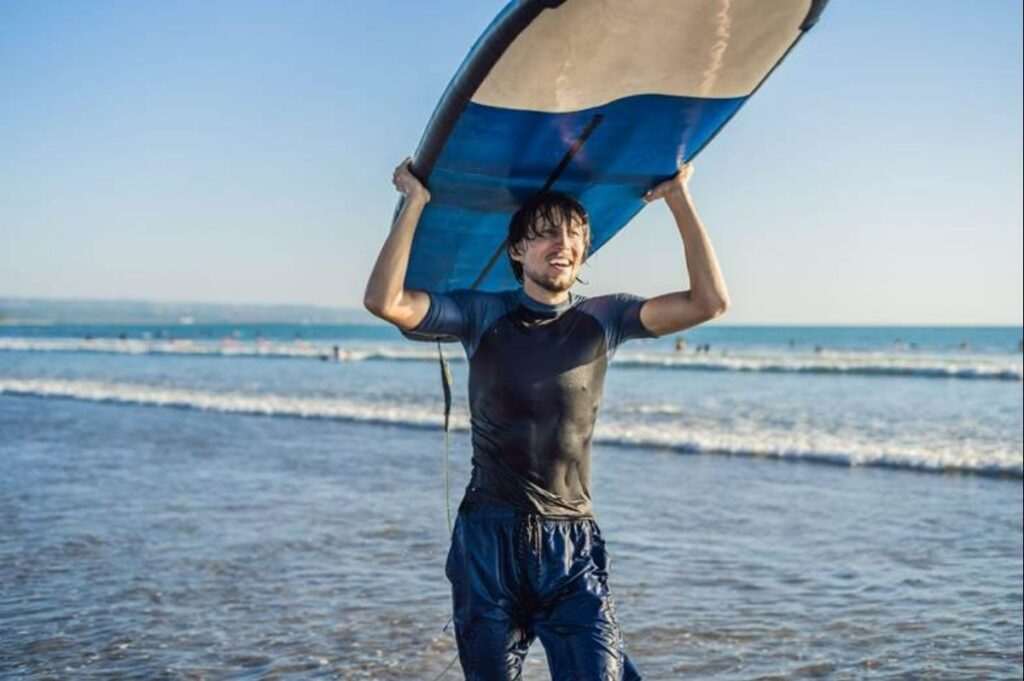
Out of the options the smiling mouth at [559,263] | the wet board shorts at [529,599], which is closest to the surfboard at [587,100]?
the smiling mouth at [559,263]

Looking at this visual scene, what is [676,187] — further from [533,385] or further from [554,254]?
[533,385]

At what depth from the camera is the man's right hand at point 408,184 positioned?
10.5 feet

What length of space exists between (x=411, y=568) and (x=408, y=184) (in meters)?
4.52

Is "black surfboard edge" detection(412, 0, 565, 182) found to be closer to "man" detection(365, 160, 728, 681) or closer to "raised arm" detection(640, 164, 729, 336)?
"man" detection(365, 160, 728, 681)

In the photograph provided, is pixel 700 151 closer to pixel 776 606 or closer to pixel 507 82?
pixel 507 82

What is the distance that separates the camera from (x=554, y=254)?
311 cm

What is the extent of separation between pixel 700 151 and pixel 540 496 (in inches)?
56.1

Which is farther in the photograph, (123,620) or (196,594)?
(196,594)

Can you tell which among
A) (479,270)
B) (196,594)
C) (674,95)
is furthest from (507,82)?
(196,594)

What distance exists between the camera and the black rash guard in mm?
3014

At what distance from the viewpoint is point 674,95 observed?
3.29 metres

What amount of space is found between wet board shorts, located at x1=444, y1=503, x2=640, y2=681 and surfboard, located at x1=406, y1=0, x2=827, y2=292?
3.90 ft

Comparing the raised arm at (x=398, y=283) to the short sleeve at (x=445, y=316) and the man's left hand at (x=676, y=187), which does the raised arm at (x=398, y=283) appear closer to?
the short sleeve at (x=445, y=316)

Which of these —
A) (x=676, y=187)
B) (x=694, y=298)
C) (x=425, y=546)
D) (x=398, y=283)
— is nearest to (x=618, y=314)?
(x=694, y=298)
